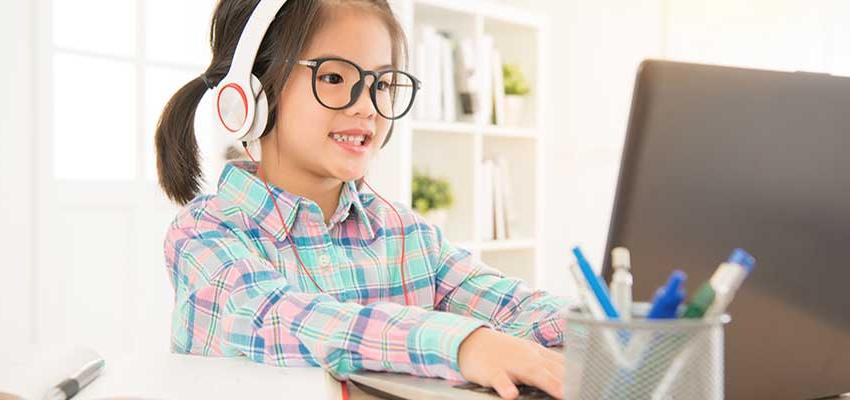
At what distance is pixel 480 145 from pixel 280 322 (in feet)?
8.21

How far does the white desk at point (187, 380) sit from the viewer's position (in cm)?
73

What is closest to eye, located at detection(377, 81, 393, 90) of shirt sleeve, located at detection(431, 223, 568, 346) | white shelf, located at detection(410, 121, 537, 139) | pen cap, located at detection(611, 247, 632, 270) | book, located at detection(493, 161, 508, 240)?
shirt sleeve, located at detection(431, 223, 568, 346)

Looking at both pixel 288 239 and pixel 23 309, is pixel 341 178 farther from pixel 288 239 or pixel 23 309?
pixel 23 309

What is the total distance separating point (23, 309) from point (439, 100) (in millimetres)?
1575

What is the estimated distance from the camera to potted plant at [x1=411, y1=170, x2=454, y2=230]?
3.20 m

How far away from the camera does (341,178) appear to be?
129cm

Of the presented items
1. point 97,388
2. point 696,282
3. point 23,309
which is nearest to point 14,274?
point 23,309

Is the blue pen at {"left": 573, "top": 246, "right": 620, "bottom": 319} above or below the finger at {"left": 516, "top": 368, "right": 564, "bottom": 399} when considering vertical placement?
above

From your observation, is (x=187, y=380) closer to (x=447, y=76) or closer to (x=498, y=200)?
(x=447, y=76)

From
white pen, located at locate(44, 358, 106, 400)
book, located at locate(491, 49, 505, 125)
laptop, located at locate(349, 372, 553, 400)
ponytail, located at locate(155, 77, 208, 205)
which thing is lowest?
laptop, located at locate(349, 372, 553, 400)

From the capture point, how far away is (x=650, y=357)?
51 cm

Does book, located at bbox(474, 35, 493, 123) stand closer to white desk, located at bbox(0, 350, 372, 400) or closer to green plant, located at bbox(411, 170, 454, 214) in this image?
green plant, located at bbox(411, 170, 454, 214)

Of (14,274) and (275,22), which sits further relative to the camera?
(14,274)

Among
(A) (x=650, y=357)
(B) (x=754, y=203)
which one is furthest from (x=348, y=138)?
(A) (x=650, y=357)
